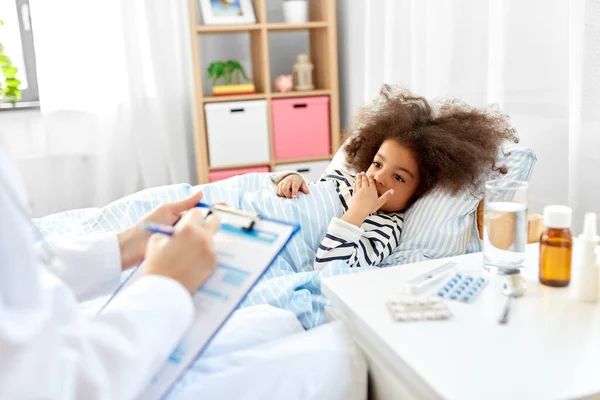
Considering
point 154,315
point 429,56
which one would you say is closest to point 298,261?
point 154,315

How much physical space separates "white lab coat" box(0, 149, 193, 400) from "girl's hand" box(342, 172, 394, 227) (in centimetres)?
71

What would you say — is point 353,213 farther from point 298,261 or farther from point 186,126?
point 186,126

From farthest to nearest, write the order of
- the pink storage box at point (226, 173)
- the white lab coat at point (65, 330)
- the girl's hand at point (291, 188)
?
the pink storage box at point (226, 173) → the girl's hand at point (291, 188) → the white lab coat at point (65, 330)

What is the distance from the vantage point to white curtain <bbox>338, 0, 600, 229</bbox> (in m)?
1.49

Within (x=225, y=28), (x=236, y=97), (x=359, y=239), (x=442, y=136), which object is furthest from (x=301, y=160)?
(x=359, y=239)

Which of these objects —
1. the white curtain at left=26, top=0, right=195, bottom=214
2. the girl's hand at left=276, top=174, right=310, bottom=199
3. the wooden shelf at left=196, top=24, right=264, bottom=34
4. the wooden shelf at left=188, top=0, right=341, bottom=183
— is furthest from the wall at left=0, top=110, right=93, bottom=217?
the girl's hand at left=276, top=174, right=310, bottom=199

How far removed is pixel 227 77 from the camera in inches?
120

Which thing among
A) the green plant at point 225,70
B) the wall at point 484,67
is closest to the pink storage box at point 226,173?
the green plant at point 225,70

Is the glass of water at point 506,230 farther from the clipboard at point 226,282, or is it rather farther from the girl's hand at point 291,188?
the girl's hand at point 291,188

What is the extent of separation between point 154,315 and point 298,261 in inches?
29.3

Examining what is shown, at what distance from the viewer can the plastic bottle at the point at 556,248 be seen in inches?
34.3

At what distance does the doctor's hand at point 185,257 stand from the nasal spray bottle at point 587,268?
54 cm

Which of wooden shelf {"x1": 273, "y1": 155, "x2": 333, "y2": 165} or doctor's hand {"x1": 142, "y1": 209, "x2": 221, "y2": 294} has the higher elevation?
doctor's hand {"x1": 142, "y1": 209, "x2": 221, "y2": 294}

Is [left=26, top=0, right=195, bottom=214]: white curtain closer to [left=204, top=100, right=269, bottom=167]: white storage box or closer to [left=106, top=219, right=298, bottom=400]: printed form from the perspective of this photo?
[left=204, top=100, right=269, bottom=167]: white storage box
